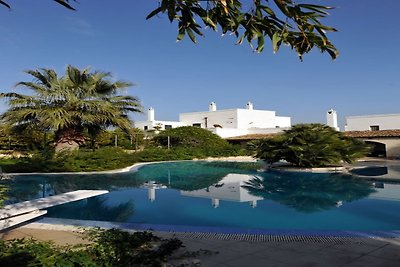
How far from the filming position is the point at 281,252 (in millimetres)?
4203

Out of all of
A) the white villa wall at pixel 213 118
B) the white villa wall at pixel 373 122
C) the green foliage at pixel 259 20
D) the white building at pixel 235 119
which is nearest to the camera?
the green foliage at pixel 259 20

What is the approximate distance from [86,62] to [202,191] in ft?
31.5

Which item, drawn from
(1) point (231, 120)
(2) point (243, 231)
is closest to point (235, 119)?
(1) point (231, 120)

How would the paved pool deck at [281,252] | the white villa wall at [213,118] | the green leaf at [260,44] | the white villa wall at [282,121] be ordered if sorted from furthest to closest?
the white villa wall at [282,121] → the white villa wall at [213,118] → the paved pool deck at [281,252] → the green leaf at [260,44]

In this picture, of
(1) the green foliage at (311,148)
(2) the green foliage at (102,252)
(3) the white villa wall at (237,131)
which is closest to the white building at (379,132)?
(1) the green foliage at (311,148)

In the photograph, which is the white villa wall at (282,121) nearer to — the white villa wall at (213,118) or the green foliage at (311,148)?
the white villa wall at (213,118)

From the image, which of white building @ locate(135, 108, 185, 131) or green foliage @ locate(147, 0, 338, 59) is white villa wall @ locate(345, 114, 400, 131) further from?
green foliage @ locate(147, 0, 338, 59)

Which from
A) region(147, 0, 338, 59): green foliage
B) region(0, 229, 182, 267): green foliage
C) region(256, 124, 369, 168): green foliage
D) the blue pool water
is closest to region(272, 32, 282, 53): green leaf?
region(147, 0, 338, 59): green foliage

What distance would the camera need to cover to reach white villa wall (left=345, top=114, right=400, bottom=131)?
29.7 meters

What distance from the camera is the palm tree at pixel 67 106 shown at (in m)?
15.2

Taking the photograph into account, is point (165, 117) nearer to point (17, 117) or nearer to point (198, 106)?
point (198, 106)

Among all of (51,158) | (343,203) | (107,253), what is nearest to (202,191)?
(343,203)

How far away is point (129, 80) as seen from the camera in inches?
691

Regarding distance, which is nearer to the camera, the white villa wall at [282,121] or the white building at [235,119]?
the white building at [235,119]
